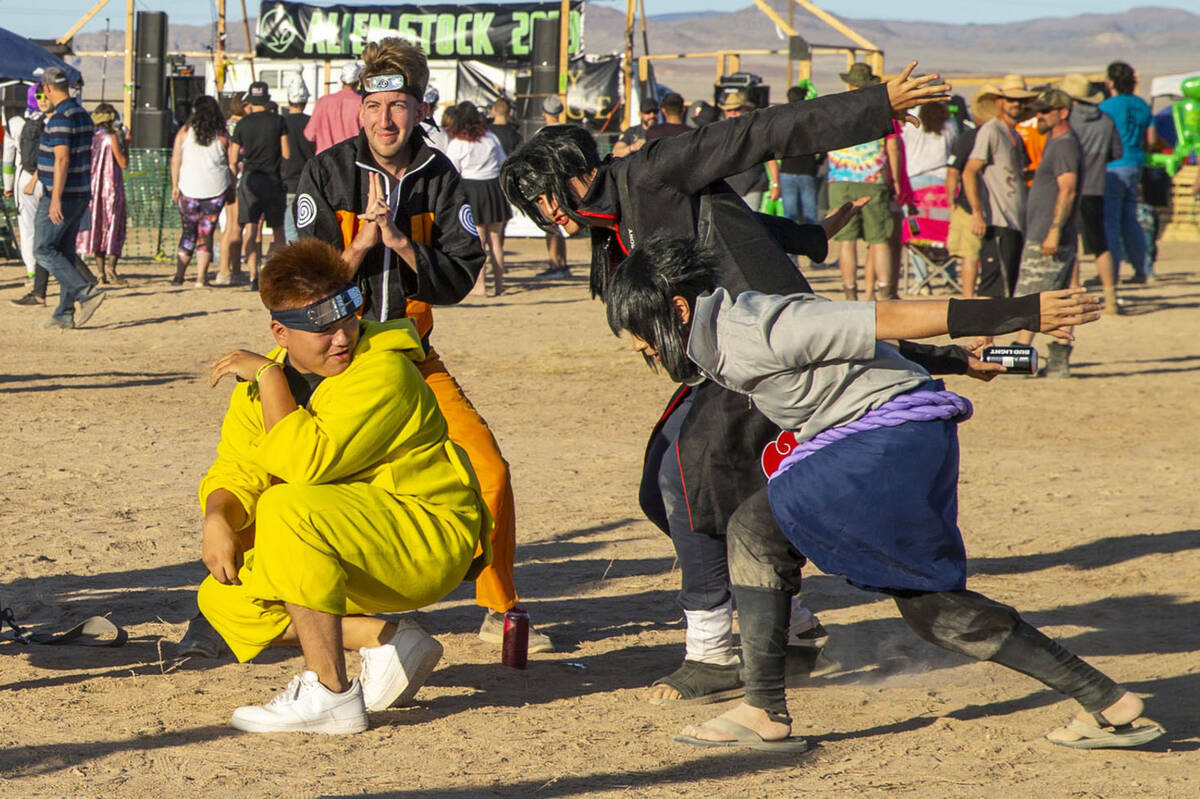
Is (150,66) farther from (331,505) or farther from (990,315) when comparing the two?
(990,315)

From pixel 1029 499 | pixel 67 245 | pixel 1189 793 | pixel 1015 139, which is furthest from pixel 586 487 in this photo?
pixel 67 245

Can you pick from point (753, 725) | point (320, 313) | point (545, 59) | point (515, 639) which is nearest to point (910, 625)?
point (753, 725)

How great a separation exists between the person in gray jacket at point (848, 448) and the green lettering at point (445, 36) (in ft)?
78.1

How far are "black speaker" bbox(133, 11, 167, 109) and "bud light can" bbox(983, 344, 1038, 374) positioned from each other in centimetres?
1816

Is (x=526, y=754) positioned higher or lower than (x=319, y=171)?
lower

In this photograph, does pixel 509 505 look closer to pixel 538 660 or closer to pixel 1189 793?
pixel 538 660

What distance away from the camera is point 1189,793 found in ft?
11.8

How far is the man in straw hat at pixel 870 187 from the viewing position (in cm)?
1223

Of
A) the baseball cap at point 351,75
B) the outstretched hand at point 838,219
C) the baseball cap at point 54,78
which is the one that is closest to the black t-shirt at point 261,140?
the baseball cap at point 351,75

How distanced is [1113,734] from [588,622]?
6.38ft

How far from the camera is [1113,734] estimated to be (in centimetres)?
382

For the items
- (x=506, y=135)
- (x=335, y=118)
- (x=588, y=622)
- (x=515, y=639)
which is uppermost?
(x=506, y=135)

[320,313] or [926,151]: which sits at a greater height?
[926,151]

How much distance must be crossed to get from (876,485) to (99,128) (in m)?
12.4
